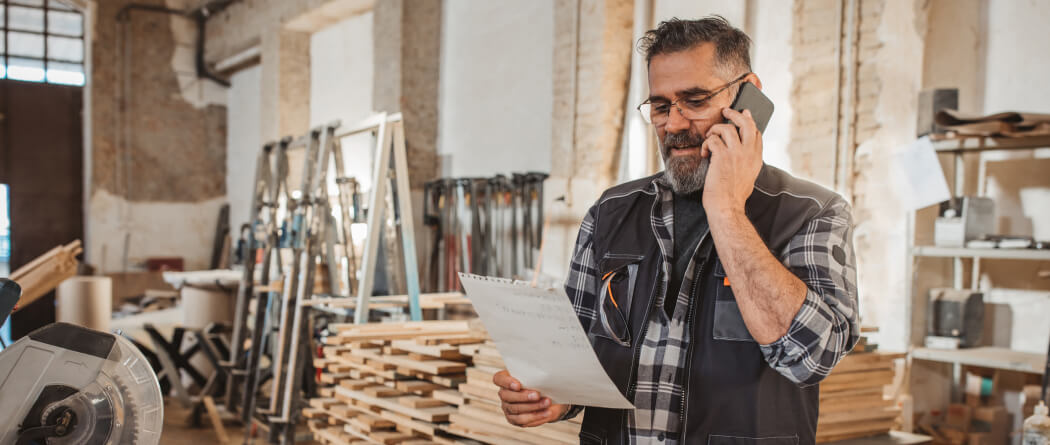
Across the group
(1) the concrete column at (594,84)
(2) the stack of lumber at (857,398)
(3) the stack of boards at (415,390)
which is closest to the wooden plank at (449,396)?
(3) the stack of boards at (415,390)

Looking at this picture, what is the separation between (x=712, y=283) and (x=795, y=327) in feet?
0.75

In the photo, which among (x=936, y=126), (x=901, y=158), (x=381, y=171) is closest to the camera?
(x=936, y=126)

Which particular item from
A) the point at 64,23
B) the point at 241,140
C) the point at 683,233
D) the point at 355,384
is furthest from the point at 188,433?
the point at 64,23

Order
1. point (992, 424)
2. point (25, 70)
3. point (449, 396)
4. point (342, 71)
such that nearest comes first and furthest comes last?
point (449, 396), point (992, 424), point (342, 71), point (25, 70)

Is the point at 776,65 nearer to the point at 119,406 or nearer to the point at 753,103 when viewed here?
the point at 753,103

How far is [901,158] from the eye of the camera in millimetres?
4062

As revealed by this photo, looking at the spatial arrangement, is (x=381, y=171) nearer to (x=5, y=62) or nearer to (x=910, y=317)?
(x=910, y=317)

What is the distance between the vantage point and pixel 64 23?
11.7m

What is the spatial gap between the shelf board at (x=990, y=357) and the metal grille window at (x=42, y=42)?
1201 cm

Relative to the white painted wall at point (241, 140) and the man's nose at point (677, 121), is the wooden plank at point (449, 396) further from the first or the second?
the white painted wall at point (241, 140)

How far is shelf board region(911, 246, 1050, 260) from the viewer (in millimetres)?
3473

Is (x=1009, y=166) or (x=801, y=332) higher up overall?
(x=1009, y=166)

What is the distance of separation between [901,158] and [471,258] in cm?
388

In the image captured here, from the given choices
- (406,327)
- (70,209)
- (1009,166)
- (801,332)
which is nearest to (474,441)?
(406,327)
